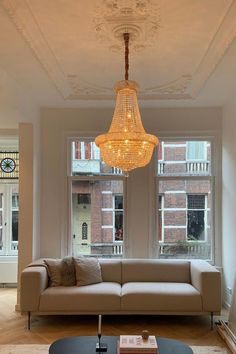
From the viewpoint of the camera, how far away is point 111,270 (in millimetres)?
5000

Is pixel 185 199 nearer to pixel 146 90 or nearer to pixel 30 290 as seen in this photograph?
pixel 146 90

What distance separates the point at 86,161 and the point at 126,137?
2731 millimetres

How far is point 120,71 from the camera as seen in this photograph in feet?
13.3

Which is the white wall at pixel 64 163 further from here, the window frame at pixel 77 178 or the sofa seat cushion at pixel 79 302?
the sofa seat cushion at pixel 79 302

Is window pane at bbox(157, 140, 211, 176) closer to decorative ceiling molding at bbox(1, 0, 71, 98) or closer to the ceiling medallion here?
decorative ceiling molding at bbox(1, 0, 71, 98)

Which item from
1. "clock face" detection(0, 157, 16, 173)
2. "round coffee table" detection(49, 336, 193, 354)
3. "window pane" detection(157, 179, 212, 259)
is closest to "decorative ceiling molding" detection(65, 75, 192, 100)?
"window pane" detection(157, 179, 212, 259)

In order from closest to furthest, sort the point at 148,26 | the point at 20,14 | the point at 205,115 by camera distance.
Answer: the point at 20,14 → the point at 148,26 → the point at 205,115

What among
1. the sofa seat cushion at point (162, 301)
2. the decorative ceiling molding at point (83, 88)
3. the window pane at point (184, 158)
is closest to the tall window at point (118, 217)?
the window pane at point (184, 158)

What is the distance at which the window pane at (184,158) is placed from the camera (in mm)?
5559

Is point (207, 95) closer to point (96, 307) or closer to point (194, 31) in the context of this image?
point (194, 31)

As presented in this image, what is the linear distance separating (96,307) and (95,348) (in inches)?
57.5

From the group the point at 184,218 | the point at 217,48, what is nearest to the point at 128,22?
the point at 217,48

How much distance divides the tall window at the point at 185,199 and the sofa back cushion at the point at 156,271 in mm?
545

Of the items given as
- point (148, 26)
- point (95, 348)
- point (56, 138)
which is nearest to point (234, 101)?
point (148, 26)
